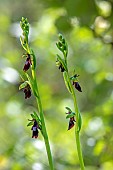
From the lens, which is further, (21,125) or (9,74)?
(21,125)

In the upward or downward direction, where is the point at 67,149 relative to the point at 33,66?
upward

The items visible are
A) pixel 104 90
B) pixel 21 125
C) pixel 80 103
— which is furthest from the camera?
pixel 80 103

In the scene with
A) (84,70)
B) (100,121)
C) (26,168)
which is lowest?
(26,168)

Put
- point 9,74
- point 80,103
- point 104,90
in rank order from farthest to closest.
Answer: point 80,103 < point 9,74 < point 104,90

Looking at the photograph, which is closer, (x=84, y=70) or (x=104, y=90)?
(x=104, y=90)

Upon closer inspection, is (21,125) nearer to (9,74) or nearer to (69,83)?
(9,74)

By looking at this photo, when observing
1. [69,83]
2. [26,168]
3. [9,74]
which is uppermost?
[9,74]

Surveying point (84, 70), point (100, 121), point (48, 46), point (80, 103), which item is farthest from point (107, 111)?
point (80, 103)

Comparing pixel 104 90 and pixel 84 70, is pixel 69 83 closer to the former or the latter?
pixel 104 90

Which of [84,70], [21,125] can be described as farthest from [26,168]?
[21,125]
